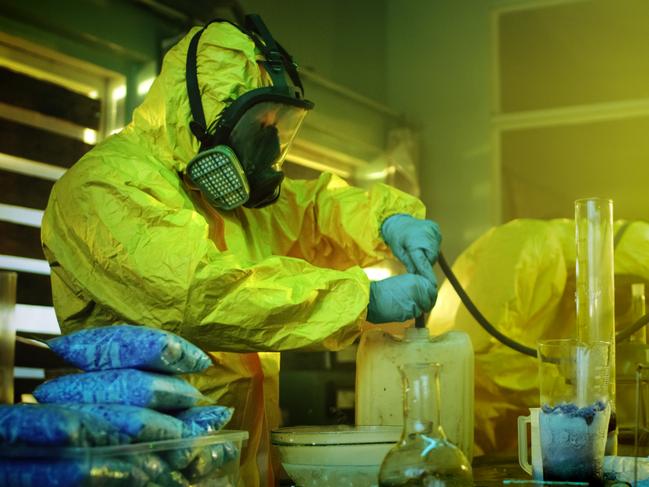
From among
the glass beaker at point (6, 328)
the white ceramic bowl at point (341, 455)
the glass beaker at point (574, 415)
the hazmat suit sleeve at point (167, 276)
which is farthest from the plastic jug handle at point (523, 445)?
the glass beaker at point (6, 328)

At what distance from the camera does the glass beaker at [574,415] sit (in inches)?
54.9

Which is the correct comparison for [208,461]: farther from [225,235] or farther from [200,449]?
[225,235]

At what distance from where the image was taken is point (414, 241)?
208 cm

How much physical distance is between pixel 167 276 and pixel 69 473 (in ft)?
1.93

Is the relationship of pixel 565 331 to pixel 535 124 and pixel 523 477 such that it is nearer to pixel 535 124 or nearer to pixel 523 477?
pixel 523 477

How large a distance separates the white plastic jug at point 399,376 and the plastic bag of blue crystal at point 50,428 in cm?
76

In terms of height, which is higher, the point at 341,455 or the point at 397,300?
the point at 397,300

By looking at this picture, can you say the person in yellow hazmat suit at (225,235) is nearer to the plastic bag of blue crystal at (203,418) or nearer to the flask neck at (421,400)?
the plastic bag of blue crystal at (203,418)

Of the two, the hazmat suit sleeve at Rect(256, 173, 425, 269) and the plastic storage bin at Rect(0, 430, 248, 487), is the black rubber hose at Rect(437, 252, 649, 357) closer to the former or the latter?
the hazmat suit sleeve at Rect(256, 173, 425, 269)

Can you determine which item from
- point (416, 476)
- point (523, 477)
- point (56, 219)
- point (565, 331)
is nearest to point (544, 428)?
point (523, 477)

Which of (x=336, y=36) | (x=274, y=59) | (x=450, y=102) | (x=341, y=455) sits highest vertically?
(x=336, y=36)

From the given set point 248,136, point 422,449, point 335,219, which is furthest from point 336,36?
point 422,449

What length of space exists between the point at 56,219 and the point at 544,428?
1.06 m

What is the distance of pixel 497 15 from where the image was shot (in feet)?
14.3
